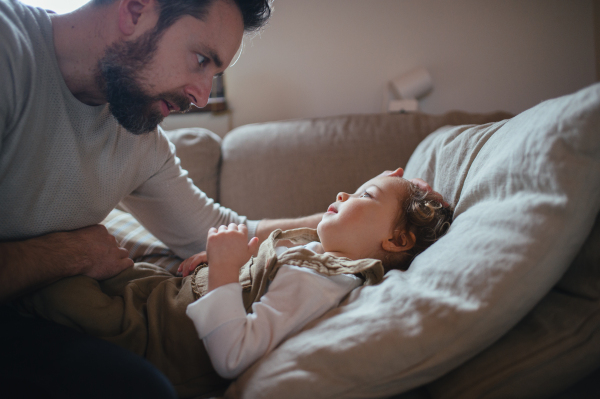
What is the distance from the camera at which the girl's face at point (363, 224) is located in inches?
38.9

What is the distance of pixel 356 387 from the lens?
2.05ft

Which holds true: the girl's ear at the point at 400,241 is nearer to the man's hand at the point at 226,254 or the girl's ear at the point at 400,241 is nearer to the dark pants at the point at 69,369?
the man's hand at the point at 226,254

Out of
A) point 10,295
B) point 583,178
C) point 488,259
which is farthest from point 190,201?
point 583,178

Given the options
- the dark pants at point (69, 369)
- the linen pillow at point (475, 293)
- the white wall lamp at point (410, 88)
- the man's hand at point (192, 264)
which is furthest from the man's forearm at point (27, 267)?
the white wall lamp at point (410, 88)

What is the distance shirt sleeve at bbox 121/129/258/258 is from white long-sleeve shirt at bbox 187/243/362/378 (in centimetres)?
53

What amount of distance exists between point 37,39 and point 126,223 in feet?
2.44

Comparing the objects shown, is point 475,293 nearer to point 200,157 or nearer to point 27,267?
point 27,267

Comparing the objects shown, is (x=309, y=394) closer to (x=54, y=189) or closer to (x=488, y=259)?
(x=488, y=259)

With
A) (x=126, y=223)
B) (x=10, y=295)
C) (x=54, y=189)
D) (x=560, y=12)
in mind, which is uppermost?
(x=560, y=12)

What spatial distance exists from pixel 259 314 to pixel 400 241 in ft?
1.50


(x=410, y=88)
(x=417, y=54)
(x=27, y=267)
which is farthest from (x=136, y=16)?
(x=417, y=54)

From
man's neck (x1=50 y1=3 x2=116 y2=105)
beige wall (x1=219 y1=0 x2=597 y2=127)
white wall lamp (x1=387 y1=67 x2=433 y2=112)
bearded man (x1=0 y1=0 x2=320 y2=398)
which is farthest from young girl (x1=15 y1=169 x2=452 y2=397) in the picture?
beige wall (x1=219 y1=0 x2=597 y2=127)

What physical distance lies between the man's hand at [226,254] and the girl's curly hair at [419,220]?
0.41 m

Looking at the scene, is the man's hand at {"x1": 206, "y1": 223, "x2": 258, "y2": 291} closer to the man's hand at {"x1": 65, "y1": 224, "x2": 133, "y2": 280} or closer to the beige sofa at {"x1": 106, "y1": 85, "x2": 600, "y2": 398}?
the beige sofa at {"x1": 106, "y1": 85, "x2": 600, "y2": 398}
